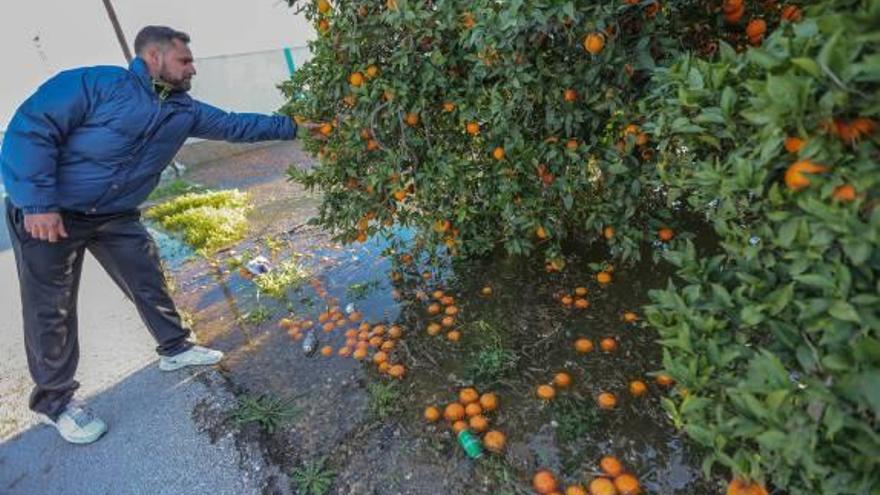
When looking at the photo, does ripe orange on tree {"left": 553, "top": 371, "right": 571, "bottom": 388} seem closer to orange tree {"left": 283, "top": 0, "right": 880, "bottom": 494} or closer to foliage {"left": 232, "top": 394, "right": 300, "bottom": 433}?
orange tree {"left": 283, "top": 0, "right": 880, "bottom": 494}

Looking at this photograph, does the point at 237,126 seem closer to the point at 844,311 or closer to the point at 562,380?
the point at 562,380

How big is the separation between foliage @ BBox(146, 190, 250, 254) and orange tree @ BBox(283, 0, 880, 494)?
87.0 inches

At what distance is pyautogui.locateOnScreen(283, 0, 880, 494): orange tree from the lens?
117 cm

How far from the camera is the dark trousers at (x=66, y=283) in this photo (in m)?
2.66

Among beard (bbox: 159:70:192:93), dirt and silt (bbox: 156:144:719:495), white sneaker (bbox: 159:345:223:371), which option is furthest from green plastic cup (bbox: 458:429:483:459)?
beard (bbox: 159:70:192:93)

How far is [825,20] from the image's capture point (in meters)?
1.13

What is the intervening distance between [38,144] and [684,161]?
117 inches

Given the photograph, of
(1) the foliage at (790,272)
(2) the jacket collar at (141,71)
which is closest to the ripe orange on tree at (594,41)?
(1) the foliage at (790,272)

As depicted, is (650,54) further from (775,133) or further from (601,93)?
(775,133)

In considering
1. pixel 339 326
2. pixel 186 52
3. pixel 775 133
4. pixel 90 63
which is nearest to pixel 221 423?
pixel 339 326

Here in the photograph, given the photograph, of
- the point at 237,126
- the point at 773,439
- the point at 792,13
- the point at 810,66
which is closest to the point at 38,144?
the point at 237,126

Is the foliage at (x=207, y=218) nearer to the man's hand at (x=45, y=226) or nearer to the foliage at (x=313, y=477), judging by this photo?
the man's hand at (x=45, y=226)

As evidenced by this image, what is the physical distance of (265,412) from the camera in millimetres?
2734

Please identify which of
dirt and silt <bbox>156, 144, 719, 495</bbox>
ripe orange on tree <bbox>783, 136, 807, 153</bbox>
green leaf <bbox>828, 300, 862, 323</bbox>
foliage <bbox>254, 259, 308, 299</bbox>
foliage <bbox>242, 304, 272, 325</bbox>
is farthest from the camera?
foliage <bbox>254, 259, 308, 299</bbox>
